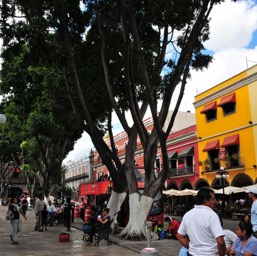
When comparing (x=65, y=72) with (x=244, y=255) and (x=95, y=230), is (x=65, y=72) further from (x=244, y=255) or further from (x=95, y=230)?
(x=244, y=255)

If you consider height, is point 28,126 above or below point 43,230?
above

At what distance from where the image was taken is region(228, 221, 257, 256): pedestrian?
468 centimetres

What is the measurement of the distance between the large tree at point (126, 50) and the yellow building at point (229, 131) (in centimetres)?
1029

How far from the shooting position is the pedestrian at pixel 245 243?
184 inches

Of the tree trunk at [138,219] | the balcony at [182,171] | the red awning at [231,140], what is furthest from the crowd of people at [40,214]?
the balcony at [182,171]

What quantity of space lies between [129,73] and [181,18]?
239 cm

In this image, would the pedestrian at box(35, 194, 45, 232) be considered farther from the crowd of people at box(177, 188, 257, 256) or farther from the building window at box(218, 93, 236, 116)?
the building window at box(218, 93, 236, 116)

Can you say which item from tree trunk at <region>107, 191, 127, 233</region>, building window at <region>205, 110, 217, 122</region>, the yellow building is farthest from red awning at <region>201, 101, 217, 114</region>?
tree trunk at <region>107, 191, 127, 233</region>

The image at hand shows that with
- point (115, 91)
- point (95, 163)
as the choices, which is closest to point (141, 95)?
point (115, 91)

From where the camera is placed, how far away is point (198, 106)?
1241 inches

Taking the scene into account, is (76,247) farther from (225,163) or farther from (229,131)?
(229,131)

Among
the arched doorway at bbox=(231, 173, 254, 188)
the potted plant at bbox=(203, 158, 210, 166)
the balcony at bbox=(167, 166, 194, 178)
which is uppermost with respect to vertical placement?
the potted plant at bbox=(203, 158, 210, 166)

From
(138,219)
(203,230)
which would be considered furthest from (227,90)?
(203,230)

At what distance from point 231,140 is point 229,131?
104 centimetres
